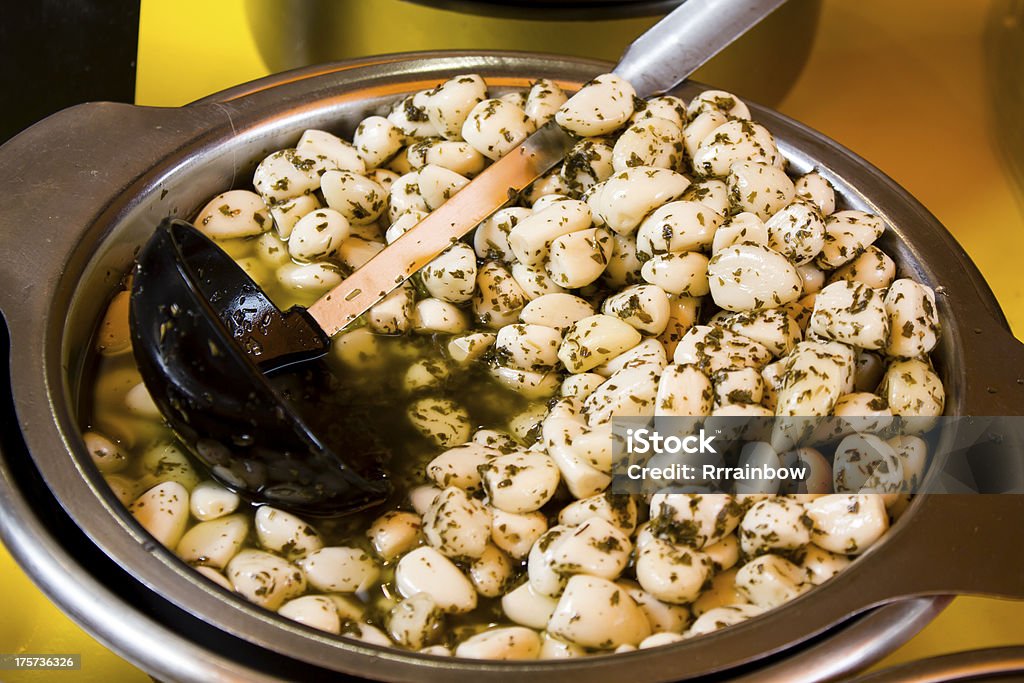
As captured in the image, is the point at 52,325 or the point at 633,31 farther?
the point at 633,31

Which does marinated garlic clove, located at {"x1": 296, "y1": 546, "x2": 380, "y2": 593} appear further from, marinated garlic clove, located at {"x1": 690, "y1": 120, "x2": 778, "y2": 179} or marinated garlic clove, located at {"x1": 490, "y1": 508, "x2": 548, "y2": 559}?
marinated garlic clove, located at {"x1": 690, "y1": 120, "x2": 778, "y2": 179}

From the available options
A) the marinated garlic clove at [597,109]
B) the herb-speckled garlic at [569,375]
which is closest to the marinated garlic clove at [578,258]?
the herb-speckled garlic at [569,375]

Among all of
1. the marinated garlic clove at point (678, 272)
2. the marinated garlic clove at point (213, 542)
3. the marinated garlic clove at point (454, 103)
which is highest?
the marinated garlic clove at point (454, 103)

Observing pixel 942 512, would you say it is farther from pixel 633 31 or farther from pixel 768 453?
pixel 633 31

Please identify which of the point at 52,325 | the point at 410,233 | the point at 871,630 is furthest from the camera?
the point at 410,233

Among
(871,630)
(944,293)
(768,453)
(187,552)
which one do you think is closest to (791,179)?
(944,293)

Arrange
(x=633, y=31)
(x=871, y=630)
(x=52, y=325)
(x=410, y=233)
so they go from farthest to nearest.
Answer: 1. (x=633, y=31)
2. (x=410, y=233)
3. (x=52, y=325)
4. (x=871, y=630)

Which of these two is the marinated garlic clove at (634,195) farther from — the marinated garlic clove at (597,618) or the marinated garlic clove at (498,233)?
the marinated garlic clove at (597,618)
